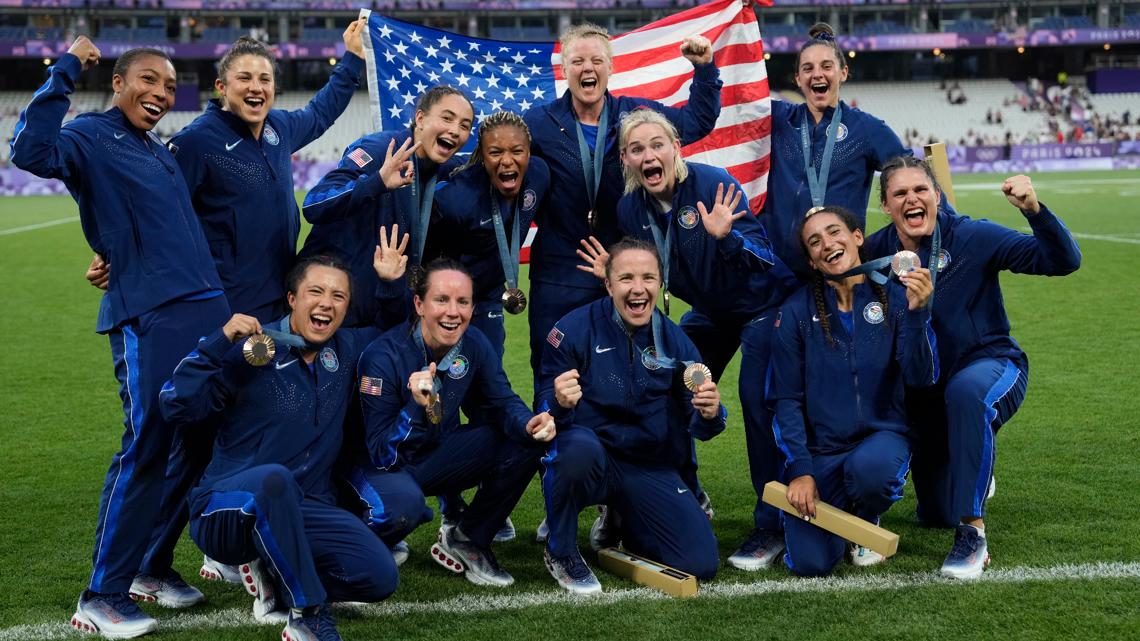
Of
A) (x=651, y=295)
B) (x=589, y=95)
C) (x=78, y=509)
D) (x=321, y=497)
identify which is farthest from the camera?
(x=78, y=509)

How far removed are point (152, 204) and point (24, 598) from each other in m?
1.59

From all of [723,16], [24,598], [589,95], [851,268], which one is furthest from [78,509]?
[723,16]

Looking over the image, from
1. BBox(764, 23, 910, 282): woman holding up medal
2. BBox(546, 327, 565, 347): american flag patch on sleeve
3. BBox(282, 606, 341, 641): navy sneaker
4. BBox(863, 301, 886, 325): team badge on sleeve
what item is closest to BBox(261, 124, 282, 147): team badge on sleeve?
BBox(546, 327, 565, 347): american flag patch on sleeve

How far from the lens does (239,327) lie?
3.83m

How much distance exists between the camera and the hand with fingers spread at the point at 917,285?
4.24 m

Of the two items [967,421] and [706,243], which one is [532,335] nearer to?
[706,243]

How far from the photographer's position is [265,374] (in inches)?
159

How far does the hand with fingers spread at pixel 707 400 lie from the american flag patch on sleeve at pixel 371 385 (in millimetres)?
1200

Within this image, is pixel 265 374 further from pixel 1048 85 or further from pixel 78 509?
pixel 1048 85

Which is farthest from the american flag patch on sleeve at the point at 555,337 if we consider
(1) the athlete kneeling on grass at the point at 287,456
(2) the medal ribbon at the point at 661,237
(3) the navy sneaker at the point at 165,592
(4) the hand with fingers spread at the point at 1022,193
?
(4) the hand with fingers spread at the point at 1022,193

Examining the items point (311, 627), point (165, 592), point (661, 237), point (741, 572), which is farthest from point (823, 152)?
point (165, 592)

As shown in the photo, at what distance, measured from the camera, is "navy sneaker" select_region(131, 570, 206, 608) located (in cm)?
430

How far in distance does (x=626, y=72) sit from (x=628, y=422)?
3163 mm

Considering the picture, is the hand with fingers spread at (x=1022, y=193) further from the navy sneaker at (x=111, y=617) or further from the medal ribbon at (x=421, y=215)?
the navy sneaker at (x=111, y=617)
